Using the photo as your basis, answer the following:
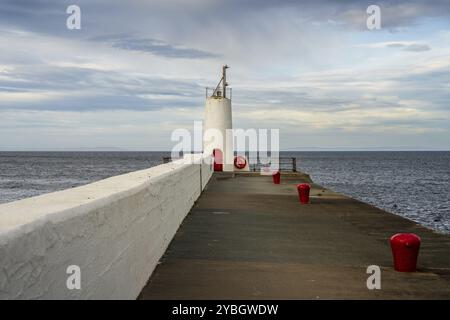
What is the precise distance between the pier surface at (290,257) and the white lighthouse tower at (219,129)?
64.1 ft

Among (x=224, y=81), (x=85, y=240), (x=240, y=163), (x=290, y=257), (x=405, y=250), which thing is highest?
(x=224, y=81)

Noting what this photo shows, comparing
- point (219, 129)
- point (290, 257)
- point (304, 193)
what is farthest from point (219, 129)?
point (290, 257)

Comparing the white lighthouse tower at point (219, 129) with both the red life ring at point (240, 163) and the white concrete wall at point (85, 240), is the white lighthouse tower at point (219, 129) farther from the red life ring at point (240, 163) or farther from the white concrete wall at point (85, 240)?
the white concrete wall at point (85, 240)

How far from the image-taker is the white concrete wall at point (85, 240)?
3623 mm

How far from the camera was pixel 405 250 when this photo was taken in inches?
342

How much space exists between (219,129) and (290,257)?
26960 millimetres

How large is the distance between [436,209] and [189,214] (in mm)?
26984

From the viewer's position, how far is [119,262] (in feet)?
20.0

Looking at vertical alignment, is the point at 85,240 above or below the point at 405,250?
above

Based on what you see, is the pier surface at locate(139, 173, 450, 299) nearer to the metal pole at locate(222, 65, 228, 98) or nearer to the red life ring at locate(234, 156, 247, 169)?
the metal pole at locate(222, 65, 228, 98)

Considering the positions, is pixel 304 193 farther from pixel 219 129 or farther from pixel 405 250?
pixel 219 129

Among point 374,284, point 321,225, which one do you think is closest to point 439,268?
point 374,284

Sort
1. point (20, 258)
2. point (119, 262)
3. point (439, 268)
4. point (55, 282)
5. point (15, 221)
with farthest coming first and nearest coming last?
point (439, 268)
point (119, 262)
point (55, 282)
point (15, 221)
point (20, 258)
